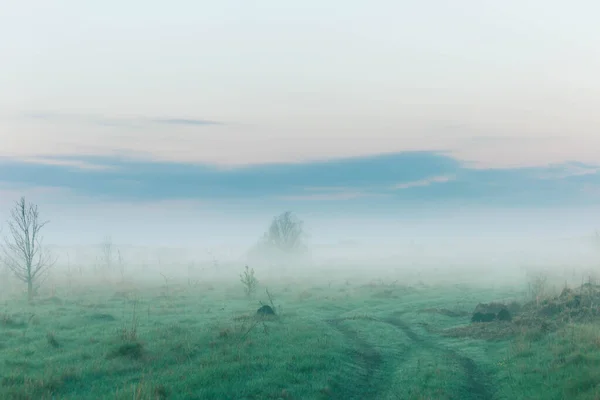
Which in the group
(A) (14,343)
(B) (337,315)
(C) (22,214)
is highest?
(C) (22,214)

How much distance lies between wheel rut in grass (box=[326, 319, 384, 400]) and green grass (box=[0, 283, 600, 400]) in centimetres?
7

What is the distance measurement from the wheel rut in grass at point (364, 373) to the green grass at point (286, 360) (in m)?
0.07

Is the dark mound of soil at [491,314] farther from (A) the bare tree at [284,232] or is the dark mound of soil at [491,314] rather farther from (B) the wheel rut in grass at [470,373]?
(A) the bare tree at [284,232]

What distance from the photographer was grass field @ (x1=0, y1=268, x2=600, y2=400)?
15617 millimetres

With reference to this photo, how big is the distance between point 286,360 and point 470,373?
23.0 ft

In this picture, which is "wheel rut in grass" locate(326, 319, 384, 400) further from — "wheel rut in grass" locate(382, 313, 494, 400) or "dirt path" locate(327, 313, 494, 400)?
"wheel rut in grass" locate(382, 313, 494, 400)

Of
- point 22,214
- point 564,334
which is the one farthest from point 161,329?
point 22,214

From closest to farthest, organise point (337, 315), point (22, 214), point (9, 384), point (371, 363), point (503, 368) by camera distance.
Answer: point (9, 384), point (503, 368), point (371, 363), point (337, 315), point (22, 214)

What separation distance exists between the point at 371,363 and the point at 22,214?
37595 millimetres

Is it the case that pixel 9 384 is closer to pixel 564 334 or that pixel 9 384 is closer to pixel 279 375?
pixel 279 375

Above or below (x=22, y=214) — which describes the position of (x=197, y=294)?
below

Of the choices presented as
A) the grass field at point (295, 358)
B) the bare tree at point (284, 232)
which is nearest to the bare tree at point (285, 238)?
the bare tree at point (284, 232)

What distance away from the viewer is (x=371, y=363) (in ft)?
69.8

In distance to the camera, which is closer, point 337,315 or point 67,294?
point 337,315
